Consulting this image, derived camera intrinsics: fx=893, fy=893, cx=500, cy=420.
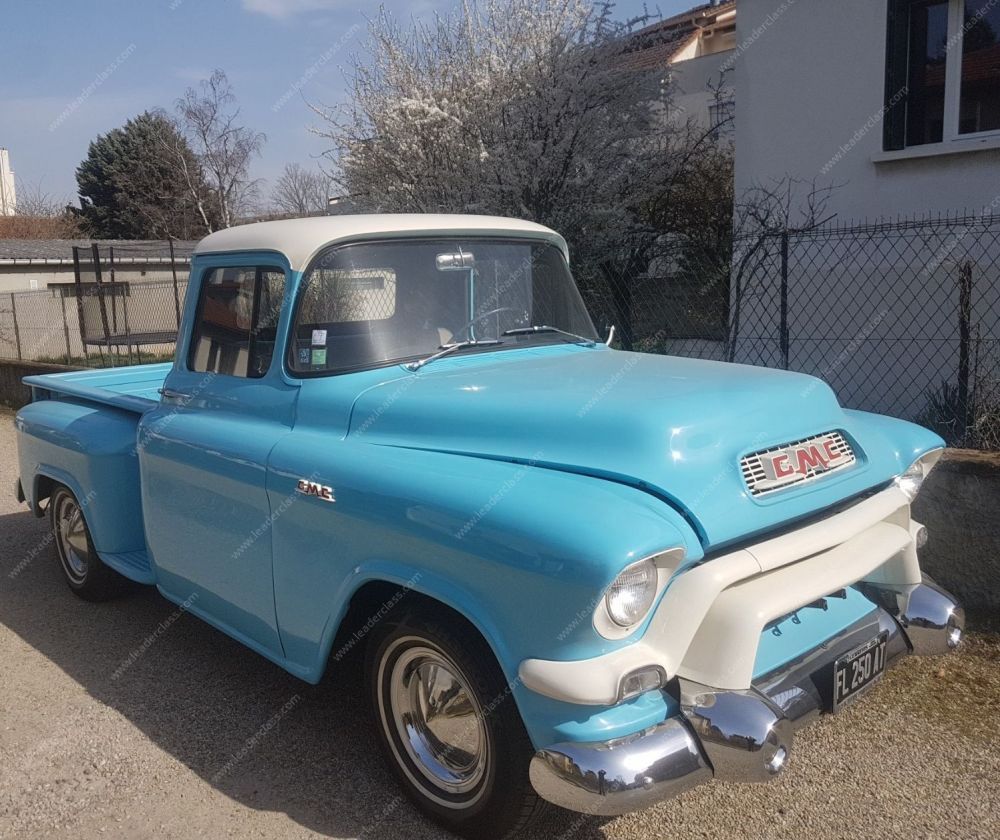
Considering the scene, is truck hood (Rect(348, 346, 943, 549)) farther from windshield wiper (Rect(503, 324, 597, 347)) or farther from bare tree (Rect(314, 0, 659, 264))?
bare tree (Rect(314, 0, 659, 264))

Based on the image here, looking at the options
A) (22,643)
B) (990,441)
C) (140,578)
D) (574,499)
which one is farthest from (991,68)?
(22,643)

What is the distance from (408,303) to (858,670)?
6.51 ft

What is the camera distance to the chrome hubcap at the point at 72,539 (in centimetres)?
482

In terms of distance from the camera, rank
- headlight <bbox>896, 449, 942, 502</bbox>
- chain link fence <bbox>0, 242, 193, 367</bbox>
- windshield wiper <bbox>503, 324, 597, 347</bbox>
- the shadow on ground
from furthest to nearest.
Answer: chain link fence <bbox>0, 242, 193, 367</bbox> < windshield wiper <bbox>503, 324, 597, 347</bbox> < headlight <bbox>896, 449, 942, 502</bbox> < the shadow on ground

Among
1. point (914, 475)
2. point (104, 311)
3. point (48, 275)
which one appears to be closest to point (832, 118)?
point (914, 475)

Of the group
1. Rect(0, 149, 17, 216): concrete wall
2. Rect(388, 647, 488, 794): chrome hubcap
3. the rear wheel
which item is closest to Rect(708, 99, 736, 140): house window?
the rear wheel

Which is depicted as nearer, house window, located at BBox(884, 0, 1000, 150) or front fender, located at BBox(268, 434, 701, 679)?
front fender, located at BBox(268, 434, 701, 679)

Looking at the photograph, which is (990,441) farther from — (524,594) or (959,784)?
(524,594)

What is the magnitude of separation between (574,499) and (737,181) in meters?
6.83

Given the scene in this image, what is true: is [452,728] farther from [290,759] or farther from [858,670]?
[858,670]

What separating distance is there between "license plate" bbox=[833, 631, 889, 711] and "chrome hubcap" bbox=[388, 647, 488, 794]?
3.39 feet

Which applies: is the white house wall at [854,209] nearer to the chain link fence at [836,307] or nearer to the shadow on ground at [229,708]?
the chain link fence at [836,307]

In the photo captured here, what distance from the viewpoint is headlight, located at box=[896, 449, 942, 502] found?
3174 millimetres

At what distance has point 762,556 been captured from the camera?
2.46 m
